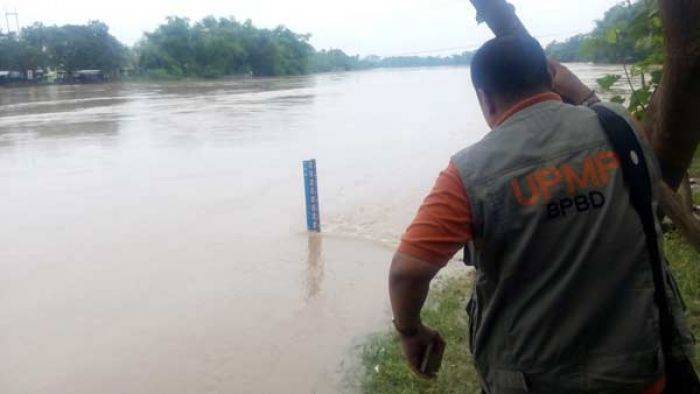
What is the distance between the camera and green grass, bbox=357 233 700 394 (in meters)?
3.83

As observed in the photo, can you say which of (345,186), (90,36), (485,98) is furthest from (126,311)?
(90,36)

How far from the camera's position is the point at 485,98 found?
1.72m

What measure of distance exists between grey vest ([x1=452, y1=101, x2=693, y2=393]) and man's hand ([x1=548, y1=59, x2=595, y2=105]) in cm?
55

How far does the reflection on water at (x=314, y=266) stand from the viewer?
22.8 ft

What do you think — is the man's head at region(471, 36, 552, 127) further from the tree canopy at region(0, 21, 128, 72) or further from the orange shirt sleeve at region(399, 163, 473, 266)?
the tree canopy at region(0, 21, 128, 72)

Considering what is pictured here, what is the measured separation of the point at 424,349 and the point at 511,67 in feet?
2.48

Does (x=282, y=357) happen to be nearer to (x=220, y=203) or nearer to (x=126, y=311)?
(x=126, y=311)

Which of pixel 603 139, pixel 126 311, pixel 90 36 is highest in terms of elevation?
pixel 90 36

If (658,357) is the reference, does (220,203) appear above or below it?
below

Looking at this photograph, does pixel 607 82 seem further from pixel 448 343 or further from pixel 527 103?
pixel 527 103

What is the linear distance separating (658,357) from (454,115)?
23488mm

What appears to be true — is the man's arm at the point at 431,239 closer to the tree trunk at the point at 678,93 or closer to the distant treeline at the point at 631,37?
the tree trunk at the point at 678,93

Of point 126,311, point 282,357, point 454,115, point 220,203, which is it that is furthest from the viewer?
point 454,115

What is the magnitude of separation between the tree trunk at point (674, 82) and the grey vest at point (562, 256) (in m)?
0.54
